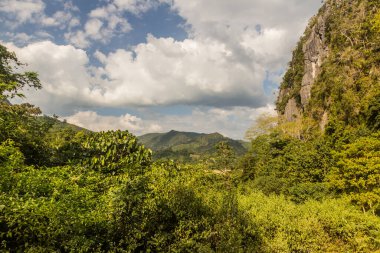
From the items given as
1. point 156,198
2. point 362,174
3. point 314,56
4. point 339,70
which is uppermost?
point 314,56

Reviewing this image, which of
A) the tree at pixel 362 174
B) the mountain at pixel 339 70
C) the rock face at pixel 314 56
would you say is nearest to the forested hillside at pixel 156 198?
the tree at pixel 362 174

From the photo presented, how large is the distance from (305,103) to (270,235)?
58.2 meters

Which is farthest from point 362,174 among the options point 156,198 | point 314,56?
point 314,56

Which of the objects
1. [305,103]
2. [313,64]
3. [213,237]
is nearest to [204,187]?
[213,237]

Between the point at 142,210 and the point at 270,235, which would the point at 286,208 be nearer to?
the point at 270,235

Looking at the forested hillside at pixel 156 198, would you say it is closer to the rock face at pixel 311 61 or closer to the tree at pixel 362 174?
the tree at pixel 362 174

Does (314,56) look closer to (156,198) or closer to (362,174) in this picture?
(362,174)

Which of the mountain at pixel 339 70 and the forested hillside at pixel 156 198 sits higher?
the mountain at pixel 339 70

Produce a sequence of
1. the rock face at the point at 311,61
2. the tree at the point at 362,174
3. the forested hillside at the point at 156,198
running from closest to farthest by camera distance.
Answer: the forested hillside at the point at 156,198, the tree at the point at 362,174, the rock face at the point at 311,61

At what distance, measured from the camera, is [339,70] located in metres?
54.4

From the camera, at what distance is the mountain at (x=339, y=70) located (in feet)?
150

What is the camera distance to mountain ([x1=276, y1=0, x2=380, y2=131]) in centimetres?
4572

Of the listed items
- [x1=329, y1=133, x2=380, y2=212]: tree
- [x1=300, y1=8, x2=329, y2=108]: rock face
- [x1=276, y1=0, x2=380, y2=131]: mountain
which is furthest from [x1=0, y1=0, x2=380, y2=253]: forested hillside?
[x1=300, y1=8, x2=329, y2=108]: rock face

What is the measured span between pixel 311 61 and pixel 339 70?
17449 millimetres
